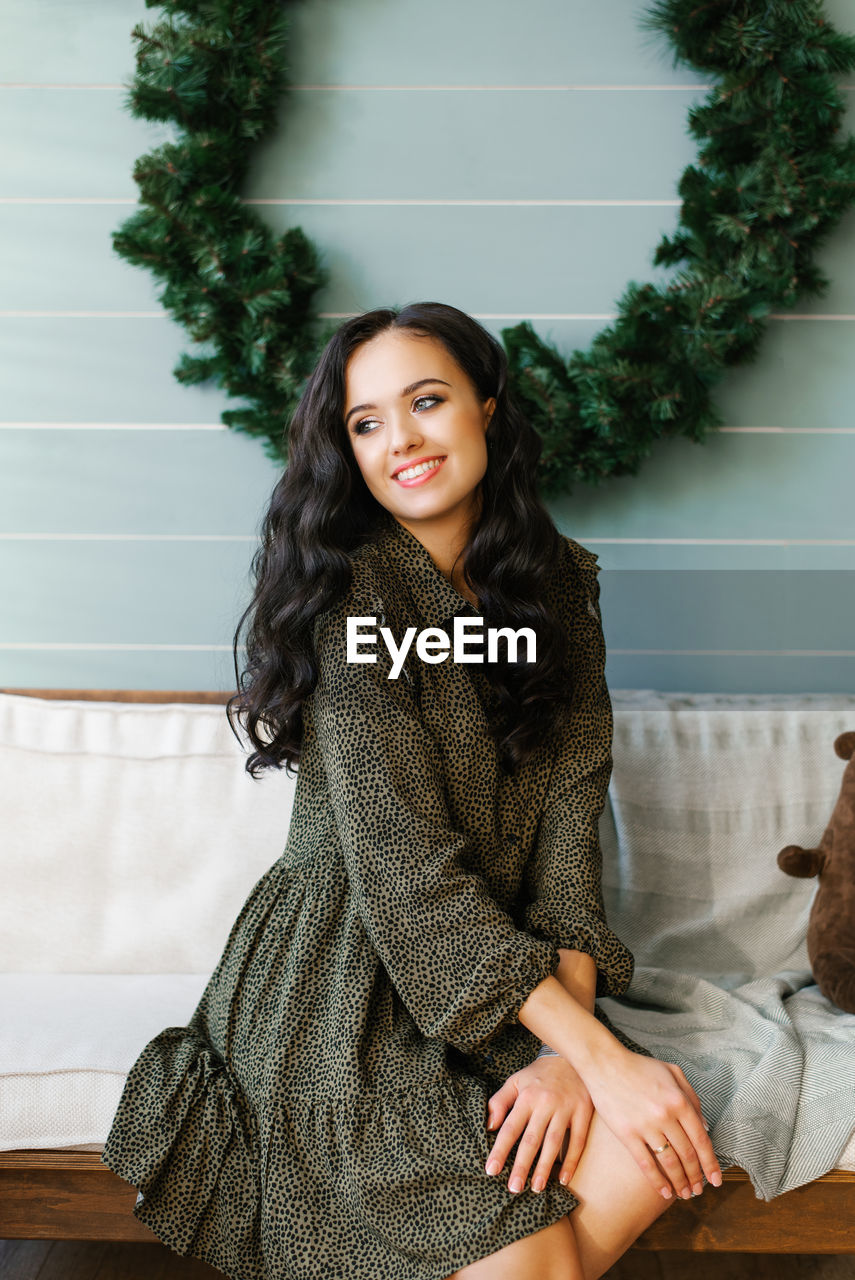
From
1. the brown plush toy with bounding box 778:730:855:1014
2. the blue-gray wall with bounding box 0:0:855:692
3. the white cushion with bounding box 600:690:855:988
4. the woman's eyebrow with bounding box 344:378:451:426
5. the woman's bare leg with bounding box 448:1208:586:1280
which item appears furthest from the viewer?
the blue-gray wall with bounding box 0:0:855:692

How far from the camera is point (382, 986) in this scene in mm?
1125

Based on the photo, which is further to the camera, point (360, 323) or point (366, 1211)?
point (360, 323)

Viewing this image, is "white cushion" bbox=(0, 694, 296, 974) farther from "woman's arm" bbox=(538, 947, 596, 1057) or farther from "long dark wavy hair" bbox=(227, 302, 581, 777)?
"woman's arm" bbox=(538, 947, 596, 1057)

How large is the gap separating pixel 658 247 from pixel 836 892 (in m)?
1.13

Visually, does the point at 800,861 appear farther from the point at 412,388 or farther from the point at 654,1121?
the point at 412,388

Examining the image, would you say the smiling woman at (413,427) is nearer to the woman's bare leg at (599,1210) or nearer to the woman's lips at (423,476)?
the woman's lips at (423,476)

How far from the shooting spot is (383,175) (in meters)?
1.85

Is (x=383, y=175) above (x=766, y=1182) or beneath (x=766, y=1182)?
above

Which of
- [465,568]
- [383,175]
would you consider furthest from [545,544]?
[383,175]

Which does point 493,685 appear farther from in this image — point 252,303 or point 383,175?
point 383,175

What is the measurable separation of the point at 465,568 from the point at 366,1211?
74cm

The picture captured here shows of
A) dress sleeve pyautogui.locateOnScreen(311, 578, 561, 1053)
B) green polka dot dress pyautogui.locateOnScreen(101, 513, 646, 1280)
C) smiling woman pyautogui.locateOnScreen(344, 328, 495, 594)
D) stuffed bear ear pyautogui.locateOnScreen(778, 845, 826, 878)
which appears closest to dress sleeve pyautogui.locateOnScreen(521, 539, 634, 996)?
green polka dot dress pyautogui.locateOnScreen(101, 513, 646, 1280)

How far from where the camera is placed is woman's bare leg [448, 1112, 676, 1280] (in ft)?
3.15

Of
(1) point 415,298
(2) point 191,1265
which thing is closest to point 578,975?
(2) point 191,1265
